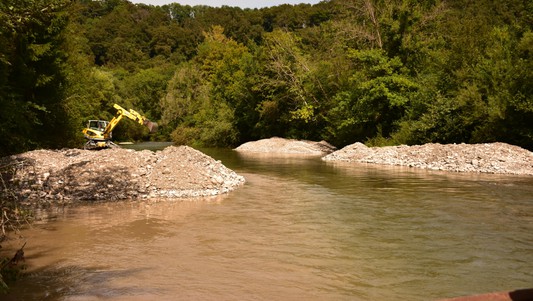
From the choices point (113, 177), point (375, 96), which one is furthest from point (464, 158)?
point (113, 177)

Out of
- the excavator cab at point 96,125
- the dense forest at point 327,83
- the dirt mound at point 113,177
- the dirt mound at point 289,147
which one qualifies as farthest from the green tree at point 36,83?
the dirt mound at point 289,147

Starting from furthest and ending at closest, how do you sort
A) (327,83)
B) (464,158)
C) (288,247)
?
(327,83) < (464,158) < (288,247)

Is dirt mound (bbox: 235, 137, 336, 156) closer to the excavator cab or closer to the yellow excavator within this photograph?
the excavator cab

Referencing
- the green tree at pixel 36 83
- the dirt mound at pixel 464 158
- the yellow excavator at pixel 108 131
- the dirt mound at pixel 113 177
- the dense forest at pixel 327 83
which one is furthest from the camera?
the yellow excavator at pixel 108 131

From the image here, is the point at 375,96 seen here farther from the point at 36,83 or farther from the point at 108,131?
the point at 36,83

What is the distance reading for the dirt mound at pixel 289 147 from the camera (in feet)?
140

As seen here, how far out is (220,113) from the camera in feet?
185

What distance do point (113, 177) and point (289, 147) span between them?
28.4 meters

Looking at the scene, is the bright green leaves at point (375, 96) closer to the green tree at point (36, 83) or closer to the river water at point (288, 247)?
the river water at point (288, 247)

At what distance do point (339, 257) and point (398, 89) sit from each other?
2862 centimetres

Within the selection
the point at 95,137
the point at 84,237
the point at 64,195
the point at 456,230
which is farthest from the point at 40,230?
the point at 95,137

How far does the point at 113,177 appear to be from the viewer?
17.3 metres

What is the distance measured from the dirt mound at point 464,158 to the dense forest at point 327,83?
6.54ft

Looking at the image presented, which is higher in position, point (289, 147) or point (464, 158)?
point (289, 147)
